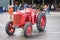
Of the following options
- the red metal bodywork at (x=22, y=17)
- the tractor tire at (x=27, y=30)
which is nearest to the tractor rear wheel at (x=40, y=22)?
the red metal bodywork at (x=22, y=17)

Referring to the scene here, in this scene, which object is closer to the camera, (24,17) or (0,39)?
(0,39)

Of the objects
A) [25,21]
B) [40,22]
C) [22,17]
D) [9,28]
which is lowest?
[9,28]

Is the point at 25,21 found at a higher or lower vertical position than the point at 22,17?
lower

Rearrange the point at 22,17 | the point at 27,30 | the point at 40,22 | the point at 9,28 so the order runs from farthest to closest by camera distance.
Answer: the point at 40,22
the point at 9,28
the point at 22,17
the point at 27,30

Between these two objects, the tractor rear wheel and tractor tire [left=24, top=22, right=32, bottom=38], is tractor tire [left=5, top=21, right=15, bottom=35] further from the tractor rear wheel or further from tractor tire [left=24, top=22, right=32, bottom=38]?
the tractor rear wheel

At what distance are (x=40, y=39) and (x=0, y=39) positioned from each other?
6.44ft

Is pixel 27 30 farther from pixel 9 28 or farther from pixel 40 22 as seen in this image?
pixel 40 22

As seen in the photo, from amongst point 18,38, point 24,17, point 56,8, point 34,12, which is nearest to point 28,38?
point 18,38

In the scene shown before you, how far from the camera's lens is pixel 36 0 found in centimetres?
4544

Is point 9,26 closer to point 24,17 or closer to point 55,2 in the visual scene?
point 24,17

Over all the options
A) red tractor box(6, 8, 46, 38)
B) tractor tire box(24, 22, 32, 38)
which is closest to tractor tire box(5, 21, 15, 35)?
red tractor box(6, 8, 46, 38)

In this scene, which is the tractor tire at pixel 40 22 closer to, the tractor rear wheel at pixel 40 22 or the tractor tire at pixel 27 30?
the tractor rear wheel at pixel 40 22

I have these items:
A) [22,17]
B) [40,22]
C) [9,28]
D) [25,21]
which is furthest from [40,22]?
[9,28]

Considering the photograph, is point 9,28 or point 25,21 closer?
point 9,28
